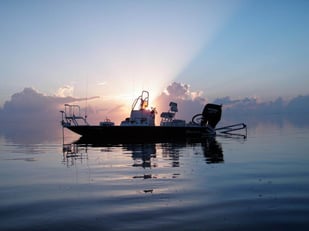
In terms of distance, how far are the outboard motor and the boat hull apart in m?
5.02

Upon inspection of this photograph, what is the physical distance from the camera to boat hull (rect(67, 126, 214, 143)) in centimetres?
5903

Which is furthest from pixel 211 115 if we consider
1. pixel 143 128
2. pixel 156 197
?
pixel 156 197

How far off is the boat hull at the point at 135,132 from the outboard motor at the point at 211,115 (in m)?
5.02

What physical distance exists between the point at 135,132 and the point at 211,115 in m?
15.8

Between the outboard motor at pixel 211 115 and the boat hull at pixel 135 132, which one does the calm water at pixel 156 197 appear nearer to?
the boat hull at pixel 135 132

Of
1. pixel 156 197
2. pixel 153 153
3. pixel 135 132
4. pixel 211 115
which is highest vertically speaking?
pixel 211 115

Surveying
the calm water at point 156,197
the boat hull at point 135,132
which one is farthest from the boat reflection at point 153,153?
the boat hull at point 135,132

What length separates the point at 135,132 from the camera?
5950 cm

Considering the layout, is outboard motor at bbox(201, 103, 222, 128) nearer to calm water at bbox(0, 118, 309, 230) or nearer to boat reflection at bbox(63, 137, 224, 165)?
boat reflection at bbox(63, 137, 224, 165)

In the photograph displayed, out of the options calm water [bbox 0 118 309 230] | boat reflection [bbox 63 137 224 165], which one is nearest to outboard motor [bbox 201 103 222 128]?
boat reflection [bbox 63 137 224 165]

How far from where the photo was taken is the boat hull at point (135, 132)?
59031 mm

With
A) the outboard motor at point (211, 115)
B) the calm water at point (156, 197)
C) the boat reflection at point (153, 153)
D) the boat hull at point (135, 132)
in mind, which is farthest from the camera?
the outboard motor at point (211, 115)

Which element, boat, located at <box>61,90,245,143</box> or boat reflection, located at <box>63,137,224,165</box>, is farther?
boat, located at <box>61,90,245,143</box>

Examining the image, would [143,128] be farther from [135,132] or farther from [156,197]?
[156,197]
